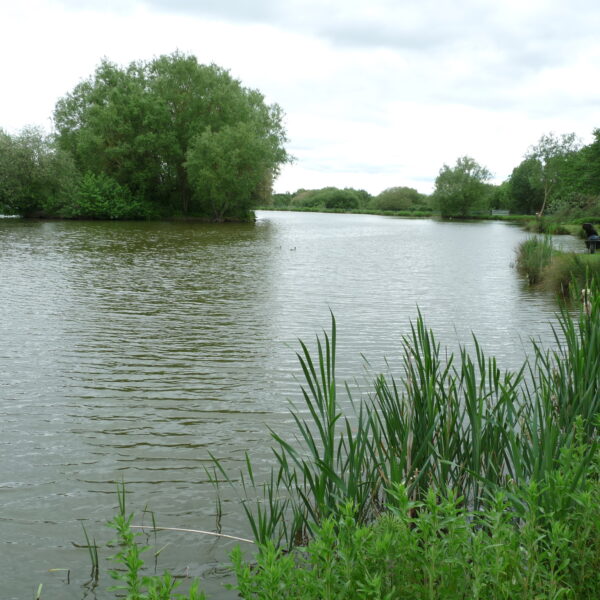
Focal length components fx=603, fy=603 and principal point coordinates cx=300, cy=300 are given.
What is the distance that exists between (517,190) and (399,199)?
3972 cm

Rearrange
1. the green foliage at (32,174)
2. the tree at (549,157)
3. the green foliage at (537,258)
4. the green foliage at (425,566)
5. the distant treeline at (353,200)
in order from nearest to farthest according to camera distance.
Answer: the green foliage at (425,566) < the green foliage at (537,258) < the green foliage at (32,174) < the tree at (549,157) < the distant treeline at (353,200)

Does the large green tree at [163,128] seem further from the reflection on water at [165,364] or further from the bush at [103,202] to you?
the reflection on water at [165,364]

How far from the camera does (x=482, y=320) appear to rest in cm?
1167

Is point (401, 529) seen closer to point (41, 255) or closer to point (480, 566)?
point (480, 566)

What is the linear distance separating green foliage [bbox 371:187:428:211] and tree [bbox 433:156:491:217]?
30.2m

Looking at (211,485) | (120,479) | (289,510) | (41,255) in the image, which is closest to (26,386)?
(120,479)

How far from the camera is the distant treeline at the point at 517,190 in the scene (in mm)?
49222

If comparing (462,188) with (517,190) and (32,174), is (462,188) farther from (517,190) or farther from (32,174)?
(32,174)

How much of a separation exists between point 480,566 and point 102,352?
7385 mm

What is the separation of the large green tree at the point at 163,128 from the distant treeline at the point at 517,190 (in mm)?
12764

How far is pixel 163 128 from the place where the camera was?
51.0 metres

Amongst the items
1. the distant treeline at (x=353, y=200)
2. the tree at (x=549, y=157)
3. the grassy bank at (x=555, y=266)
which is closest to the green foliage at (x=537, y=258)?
the grassy bank at (x=555, y=266)

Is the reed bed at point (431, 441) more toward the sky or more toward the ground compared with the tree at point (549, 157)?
more toward the ground

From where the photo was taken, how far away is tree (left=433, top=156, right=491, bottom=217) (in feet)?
325
